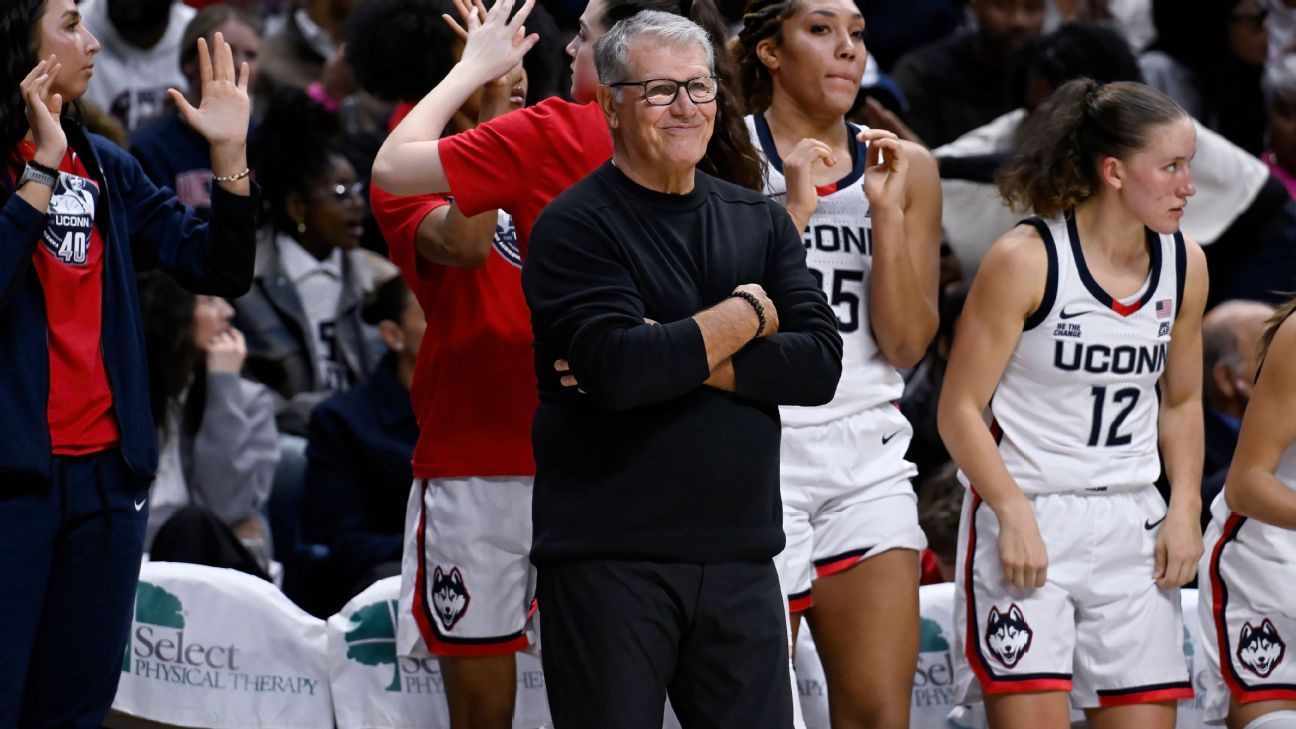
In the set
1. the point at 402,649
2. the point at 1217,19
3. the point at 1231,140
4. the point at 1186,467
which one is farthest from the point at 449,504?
the point at 1217,19

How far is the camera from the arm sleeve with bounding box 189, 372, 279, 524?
572 cm

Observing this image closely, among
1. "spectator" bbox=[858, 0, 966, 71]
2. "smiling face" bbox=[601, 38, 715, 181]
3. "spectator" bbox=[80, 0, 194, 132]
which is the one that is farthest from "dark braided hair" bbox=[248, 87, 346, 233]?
"smiling face" bbox=[601, 38, 715, 181]

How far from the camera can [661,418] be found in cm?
321

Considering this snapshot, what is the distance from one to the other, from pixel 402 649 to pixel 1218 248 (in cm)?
398

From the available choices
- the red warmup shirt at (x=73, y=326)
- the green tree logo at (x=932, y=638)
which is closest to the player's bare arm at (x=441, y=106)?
the red warmup shirt at (x=73, y=326)

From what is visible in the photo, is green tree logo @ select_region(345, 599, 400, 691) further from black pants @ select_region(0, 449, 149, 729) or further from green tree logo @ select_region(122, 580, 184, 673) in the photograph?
black pants @ select_region(0, 449, 149, 729)

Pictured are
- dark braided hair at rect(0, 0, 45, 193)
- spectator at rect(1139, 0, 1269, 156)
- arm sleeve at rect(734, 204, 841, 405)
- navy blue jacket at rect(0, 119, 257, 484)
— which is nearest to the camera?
arm sleeve at rect(734, 204, 841, 405)

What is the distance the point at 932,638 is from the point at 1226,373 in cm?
162

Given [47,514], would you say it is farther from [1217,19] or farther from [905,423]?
[1217,19]

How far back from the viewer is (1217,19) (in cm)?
850

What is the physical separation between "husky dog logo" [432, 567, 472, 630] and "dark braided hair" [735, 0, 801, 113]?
1.32 metres

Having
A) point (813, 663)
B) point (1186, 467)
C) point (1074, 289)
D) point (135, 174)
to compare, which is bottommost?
point (813, 663)

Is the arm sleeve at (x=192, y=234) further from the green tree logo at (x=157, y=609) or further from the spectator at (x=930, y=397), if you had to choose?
the spectator at (x=930, y=397)

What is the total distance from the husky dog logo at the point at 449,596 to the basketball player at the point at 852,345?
74 centimetres
